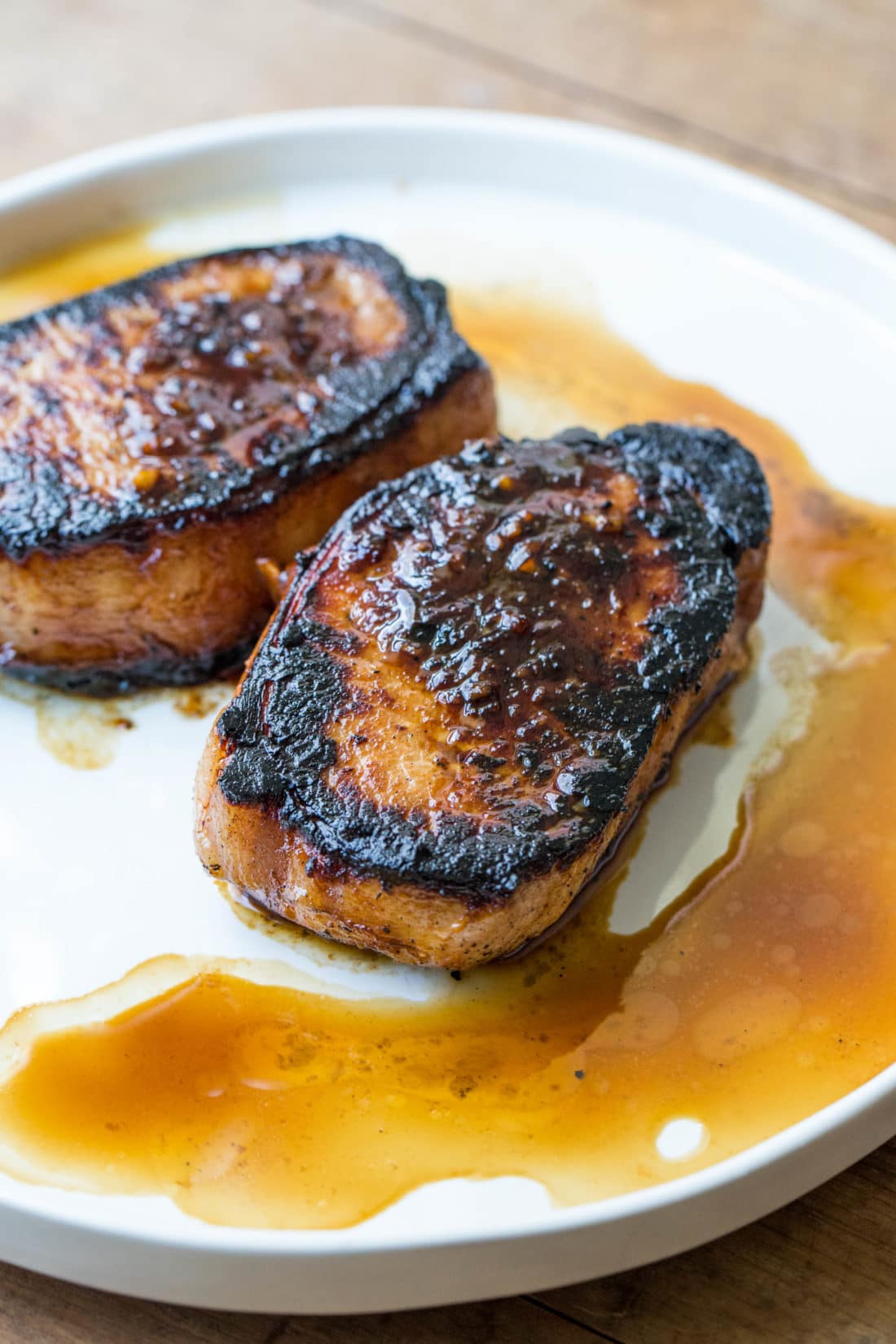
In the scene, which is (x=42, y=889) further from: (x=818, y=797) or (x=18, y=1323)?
(x=818, y=797)

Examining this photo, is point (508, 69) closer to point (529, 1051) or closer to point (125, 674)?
point (125, 674)

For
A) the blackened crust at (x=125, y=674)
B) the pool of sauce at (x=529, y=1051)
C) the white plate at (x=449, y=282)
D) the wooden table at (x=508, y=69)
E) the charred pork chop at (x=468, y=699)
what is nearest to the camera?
the white plate at (x=449, y=282)

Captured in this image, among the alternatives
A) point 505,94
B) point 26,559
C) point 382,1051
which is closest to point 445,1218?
point 382,1051

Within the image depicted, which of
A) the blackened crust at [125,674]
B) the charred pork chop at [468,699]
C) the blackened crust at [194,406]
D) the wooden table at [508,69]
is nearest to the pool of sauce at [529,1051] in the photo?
the charred pork chop at [468,699]

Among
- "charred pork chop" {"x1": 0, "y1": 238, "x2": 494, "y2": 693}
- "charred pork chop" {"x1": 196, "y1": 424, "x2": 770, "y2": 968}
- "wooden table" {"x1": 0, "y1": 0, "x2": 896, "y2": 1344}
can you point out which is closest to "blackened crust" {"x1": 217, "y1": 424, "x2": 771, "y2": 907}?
"charred pork chop" {"x1": 196, "y1": 424, "x2": 770, "y2": 968}

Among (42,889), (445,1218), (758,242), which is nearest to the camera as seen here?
(445,1218)

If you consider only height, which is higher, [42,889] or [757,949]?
[757,949]

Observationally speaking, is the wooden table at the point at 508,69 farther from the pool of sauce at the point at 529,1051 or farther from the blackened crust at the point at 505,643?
the pool of sauce at the point at 529,1051

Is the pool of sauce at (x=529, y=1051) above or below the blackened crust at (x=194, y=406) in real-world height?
below
